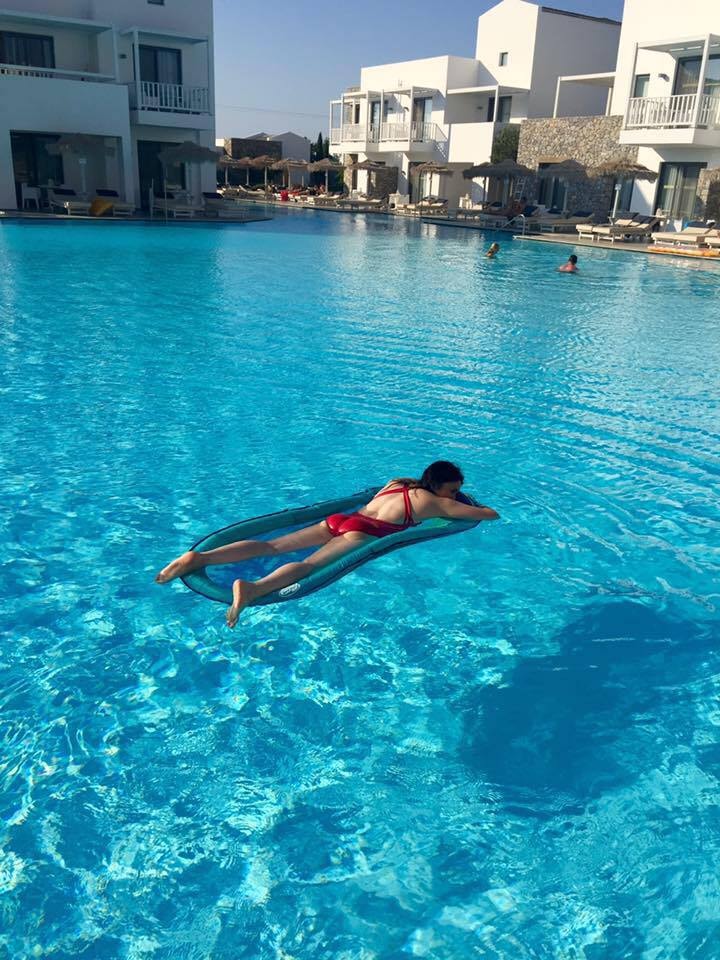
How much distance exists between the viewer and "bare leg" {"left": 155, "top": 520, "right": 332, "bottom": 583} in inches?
171

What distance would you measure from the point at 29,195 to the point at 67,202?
1789 millimetres

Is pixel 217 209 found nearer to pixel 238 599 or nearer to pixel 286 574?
pixel 286 574

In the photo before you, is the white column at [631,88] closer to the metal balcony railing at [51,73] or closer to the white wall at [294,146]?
the metal balcony railing at [51,73]

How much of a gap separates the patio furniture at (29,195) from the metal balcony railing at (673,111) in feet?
65.2

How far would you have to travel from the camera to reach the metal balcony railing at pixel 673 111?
24.1 meters

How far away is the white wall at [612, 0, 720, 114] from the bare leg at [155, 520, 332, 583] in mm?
25821

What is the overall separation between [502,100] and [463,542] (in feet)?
122

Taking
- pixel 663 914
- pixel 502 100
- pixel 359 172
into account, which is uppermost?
pixel 502 100

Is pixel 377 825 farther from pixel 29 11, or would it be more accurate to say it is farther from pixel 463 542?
pixel 29 11

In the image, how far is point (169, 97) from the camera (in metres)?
27.9

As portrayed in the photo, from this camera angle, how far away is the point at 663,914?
2904 millimetres

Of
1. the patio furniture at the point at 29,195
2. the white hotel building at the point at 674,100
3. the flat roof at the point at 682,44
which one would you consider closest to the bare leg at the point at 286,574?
the white hotel building at the point at 674,100

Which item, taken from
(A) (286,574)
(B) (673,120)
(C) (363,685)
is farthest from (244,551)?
(B) (673,120)

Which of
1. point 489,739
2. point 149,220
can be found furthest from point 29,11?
point 489,739
